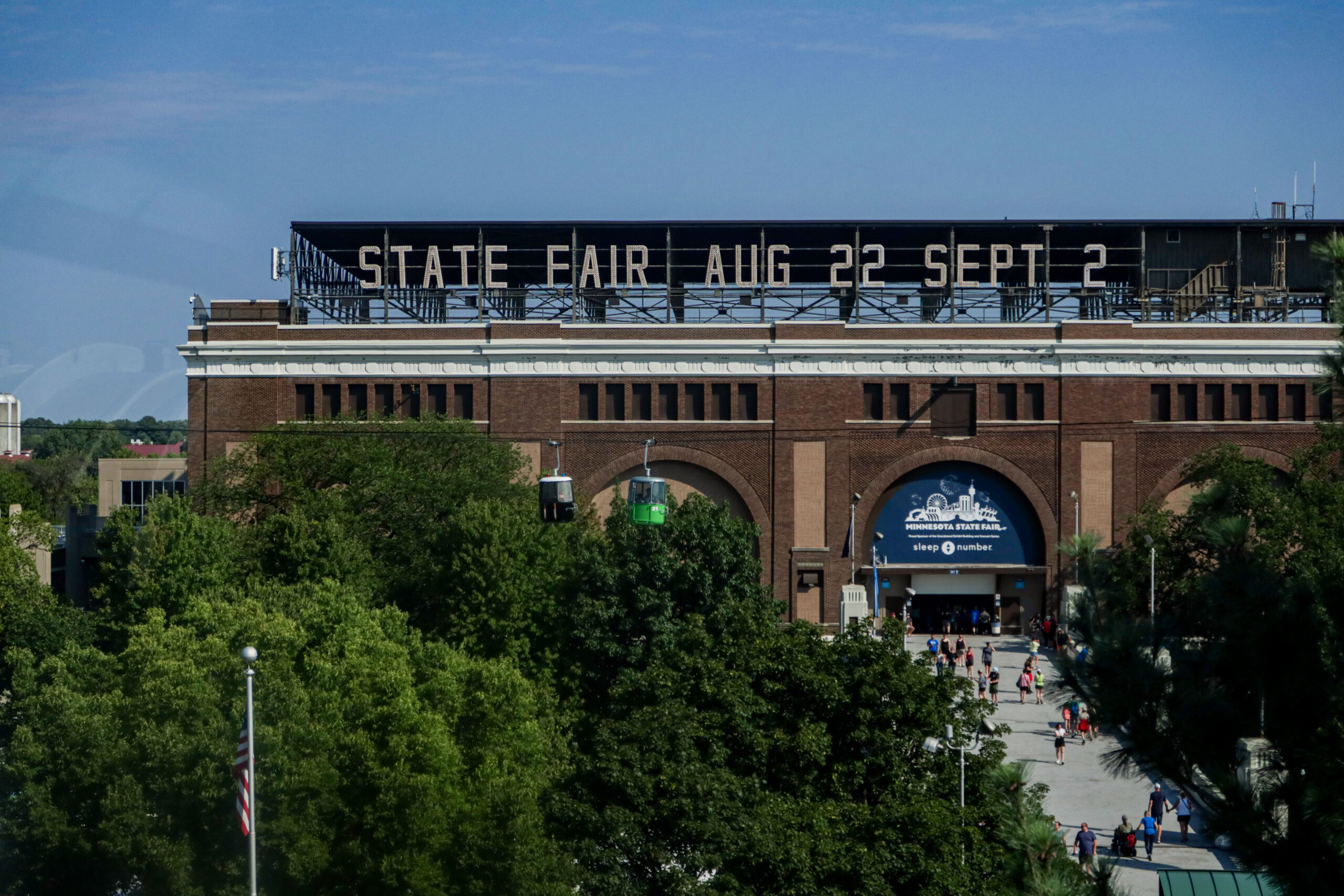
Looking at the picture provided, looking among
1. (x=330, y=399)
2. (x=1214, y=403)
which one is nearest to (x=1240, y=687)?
(x=1214, y=403)

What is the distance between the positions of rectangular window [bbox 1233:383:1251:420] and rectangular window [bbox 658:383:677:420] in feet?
70.5

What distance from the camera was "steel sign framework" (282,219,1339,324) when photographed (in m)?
60.5

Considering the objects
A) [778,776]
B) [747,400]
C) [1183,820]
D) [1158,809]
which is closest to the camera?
[778,776]

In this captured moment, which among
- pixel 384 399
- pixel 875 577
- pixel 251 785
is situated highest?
pixel 384 399

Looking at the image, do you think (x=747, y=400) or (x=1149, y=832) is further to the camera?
(x=747, y=400)

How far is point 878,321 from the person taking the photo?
199ft

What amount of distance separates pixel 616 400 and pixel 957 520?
1396 cm

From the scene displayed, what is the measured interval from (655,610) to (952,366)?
76.2 ft

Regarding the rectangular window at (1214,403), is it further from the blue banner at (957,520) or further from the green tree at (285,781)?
the green tree at (285,781)

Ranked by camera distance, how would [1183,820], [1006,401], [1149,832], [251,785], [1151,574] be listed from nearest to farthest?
[251,785] → [1149,832] → [1183,820] → [1151,574] → [1006,401]

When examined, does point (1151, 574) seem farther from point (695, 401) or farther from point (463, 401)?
point (463, 401)

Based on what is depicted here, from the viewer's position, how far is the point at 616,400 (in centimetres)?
5888

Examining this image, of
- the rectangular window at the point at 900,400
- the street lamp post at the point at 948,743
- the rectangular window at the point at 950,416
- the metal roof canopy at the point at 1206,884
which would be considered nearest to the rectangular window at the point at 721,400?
the rectangular window at the point at 900,400

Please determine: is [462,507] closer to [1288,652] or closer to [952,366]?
[952,366]
